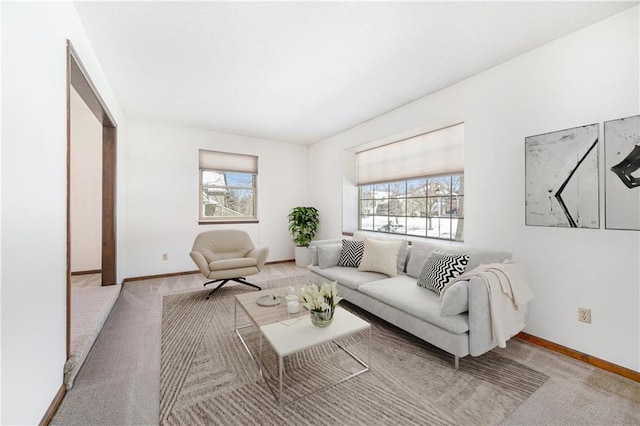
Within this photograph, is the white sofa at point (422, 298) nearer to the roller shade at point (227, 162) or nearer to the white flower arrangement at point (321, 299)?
the white flower arrangement at point (321, 299)

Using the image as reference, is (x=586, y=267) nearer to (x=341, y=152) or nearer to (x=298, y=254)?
(x=341, y=152)

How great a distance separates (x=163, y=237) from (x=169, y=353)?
9.72 ft

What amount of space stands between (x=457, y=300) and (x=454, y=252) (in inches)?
30.7

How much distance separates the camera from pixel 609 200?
2.07 metres

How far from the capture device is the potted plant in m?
5.57

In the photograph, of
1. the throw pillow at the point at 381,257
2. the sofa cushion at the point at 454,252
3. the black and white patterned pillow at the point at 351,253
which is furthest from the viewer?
the black and white patterned pillow at the point at 351,253

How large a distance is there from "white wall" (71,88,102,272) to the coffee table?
3.86m

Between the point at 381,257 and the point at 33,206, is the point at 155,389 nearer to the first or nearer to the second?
the point at 33,206

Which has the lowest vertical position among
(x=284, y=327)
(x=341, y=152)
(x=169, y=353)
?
(x=169, y=353)

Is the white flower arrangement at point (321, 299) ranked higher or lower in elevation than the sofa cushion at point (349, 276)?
higher

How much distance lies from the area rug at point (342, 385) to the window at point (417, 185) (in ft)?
5.70

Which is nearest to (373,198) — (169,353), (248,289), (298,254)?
(298,254)

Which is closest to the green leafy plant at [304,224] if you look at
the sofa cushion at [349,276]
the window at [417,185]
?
the window at [417,185]

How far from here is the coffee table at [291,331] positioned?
1708mm
